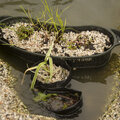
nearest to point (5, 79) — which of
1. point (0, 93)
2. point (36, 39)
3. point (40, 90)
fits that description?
point (0, 93)

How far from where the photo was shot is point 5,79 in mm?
2490

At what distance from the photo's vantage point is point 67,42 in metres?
2.70

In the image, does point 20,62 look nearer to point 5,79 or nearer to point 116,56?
point 5,79

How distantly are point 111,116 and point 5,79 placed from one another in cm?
153

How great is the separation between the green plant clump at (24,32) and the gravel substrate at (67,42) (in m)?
0.05

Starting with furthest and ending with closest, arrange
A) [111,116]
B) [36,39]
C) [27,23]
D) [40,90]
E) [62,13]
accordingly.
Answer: [62,13], [27,23], [36,39], [40,90], [111,116]

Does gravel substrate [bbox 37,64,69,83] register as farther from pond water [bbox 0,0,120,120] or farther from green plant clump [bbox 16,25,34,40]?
green plant clump [bbox 16,25,34,40]

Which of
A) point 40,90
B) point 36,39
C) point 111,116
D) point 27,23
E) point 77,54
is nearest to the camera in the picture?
point 111,116

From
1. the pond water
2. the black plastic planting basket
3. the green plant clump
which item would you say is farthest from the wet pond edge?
the green plant clump

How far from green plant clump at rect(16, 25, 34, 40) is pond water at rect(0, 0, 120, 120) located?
1.23 ft

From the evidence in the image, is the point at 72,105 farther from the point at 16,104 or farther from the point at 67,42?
the point at 67,42

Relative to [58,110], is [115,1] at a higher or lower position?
higher

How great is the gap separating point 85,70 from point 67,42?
52cm

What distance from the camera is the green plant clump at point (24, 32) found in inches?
108
